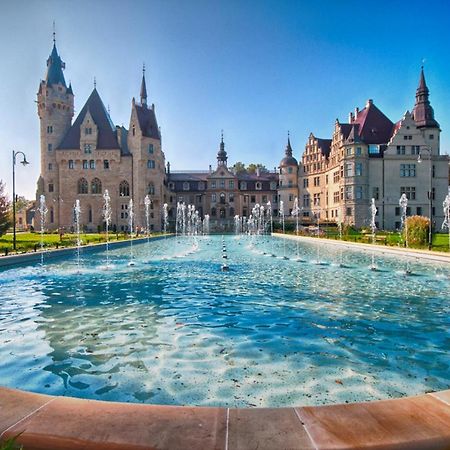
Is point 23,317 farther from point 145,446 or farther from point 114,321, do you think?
point 145,446

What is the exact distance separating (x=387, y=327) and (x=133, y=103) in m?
69.0

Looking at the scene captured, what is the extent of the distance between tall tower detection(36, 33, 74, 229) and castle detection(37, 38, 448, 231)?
17 cm

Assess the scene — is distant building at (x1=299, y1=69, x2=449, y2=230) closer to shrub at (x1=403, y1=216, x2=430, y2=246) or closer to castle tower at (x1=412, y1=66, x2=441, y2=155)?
castle tower at (x1=412, y1=66, x2=441, y2=155)

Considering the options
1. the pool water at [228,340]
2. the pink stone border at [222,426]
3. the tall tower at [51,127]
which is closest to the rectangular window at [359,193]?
the pool water at [228,340]

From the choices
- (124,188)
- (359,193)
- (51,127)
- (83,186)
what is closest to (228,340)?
(359,193)

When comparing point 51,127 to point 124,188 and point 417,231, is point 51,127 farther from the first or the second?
point 417,231

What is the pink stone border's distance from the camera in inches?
110

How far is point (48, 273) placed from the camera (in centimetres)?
1659

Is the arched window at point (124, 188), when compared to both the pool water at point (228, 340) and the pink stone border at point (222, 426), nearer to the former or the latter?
the pool water at point (228, 340)

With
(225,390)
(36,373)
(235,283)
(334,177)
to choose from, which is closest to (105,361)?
(36,373)

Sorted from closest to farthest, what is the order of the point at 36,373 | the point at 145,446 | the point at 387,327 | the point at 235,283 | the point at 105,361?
the point at 145,446 → the point at 36,373 → the point at 105,361 → the point at 387,327 → the point at 235,283

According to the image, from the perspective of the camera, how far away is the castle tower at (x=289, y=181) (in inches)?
2832

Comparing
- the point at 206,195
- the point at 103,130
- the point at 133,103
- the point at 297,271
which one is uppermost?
the point at 133,103

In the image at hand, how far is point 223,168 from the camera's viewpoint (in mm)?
81062
